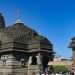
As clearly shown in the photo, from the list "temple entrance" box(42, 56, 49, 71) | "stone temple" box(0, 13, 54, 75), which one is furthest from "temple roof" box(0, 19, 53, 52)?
"temple entrance" box(42, 56, 49, 71)

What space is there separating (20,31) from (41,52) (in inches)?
178

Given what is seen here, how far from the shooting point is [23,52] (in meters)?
36.8

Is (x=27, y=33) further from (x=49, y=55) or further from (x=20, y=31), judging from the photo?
(x=49, y=55)

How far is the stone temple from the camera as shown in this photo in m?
36.1

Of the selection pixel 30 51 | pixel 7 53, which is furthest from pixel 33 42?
pixel 7 53

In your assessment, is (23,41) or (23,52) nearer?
(23,52)

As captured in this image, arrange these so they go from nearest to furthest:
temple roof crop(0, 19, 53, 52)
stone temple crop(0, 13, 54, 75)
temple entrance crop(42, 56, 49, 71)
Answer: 1. stone temple crop(0, 13, 54, 75)
2. temple roof crop(0, 19, 53, 52)
3. temple entrance crop(42, 56, 49, 71)

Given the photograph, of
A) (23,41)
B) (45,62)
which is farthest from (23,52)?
(45,62)

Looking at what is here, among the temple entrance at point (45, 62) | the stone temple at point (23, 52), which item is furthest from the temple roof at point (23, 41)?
the temple entrance at point (45, 62)

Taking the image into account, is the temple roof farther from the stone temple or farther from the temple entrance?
the temple entrance

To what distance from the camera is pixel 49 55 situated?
123 ft

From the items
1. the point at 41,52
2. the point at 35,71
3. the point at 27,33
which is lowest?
the point at 35,71

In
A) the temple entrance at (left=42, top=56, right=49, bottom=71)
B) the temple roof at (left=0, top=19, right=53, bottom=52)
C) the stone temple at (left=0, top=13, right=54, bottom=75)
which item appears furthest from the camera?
the temple entrance at (left=42, top=56, right=49, bottom=71)

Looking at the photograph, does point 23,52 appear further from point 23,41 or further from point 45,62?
point 45,62
